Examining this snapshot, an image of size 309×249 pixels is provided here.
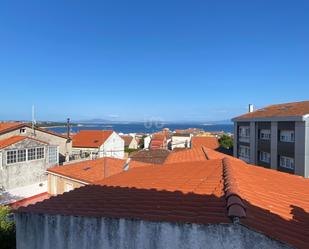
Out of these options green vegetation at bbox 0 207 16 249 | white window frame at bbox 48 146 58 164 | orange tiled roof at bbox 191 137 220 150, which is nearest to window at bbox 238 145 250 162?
orange tiled roof at bbox 191 137 220 150

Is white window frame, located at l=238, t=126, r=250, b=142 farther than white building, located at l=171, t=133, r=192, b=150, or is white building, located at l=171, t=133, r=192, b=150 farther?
white building, located at l=171, t=133, r=192, b=150

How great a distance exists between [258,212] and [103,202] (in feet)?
11.5

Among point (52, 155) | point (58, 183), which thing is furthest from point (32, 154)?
point (58, 183)

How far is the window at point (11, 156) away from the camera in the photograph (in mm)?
26452

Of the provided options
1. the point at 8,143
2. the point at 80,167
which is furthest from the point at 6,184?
the point at 80,167

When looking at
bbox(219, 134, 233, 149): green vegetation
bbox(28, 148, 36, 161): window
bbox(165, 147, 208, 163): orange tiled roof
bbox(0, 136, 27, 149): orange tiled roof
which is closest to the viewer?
bbox(165, 147, 208, 163): orange tiled roof

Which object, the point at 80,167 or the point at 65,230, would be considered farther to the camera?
the point at 80,167

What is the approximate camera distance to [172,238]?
5.00m

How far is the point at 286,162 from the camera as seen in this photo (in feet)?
103

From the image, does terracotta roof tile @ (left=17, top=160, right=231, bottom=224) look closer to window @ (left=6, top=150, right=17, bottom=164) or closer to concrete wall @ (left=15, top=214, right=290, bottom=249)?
concrete wall @ (left=15, top=214, right=290, bottom=249)

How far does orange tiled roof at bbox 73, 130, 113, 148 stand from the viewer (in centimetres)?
4484

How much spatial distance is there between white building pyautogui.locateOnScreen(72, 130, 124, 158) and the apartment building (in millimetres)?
19522

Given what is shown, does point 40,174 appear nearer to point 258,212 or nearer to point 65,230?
point 65,230

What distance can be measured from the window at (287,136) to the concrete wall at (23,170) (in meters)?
25.2
